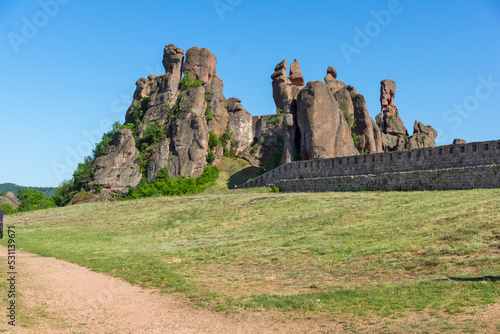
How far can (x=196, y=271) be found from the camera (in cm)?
1861

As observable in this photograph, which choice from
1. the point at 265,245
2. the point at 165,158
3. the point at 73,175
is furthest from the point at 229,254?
the point at 73,175

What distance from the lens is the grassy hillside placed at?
1273cm

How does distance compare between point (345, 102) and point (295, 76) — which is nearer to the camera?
point (345, 102)

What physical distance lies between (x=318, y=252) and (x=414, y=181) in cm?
1607

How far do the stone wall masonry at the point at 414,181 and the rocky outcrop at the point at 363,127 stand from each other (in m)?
23.2

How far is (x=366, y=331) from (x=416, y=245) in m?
7.87

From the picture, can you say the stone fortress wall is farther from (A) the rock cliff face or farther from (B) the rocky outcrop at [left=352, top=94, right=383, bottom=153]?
(B) the rocky outcrop at [left=352, top=94, right=383, bottom=153]

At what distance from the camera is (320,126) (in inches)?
2069

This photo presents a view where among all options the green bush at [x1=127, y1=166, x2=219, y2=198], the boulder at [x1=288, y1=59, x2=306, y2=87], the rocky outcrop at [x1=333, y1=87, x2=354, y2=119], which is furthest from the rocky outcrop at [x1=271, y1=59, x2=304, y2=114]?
the green bush at [x1=127, y1=166, x2=219, y2=198]

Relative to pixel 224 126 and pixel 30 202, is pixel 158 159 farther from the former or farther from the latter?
pixel 30 202

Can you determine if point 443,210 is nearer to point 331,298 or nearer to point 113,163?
point 331,298

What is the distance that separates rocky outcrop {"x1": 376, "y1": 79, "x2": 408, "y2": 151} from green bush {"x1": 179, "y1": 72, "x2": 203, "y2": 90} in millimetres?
29143

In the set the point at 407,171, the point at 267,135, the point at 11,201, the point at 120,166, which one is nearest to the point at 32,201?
the point at 11,201

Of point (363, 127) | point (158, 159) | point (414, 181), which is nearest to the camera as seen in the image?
point (414, 181)
